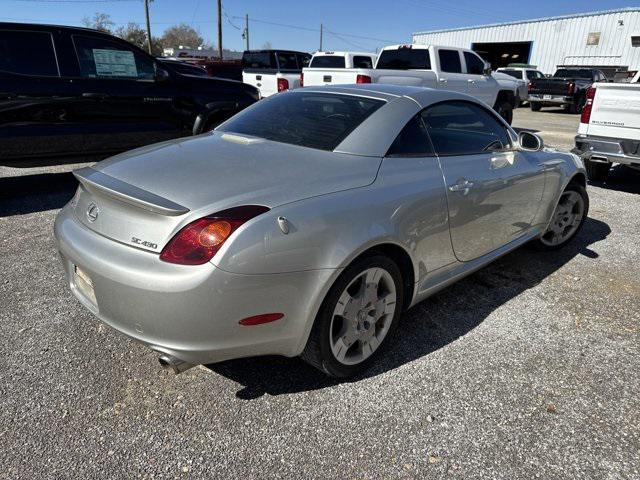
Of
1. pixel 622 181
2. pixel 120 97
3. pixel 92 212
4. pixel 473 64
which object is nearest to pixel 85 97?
pixel 120 97

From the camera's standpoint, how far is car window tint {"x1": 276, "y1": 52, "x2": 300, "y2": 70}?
1519cm

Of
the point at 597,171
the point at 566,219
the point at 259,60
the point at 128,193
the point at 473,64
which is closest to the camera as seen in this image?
the point at 128,193

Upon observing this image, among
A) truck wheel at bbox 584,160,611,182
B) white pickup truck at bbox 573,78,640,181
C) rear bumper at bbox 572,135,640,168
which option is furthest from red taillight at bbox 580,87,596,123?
truck wheel at bbox 584,160,611,182

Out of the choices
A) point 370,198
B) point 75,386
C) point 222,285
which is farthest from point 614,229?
point 75,386

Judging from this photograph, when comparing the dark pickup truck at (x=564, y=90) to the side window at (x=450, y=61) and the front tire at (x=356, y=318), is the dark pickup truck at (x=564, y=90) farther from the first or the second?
the front tire at (x=356, y=318)

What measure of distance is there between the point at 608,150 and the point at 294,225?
6.19 m

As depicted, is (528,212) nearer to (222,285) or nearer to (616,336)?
(616,336)

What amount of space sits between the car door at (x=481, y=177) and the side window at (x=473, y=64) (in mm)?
8935

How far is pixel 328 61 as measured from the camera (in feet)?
44.8

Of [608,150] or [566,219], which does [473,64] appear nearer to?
[608,150]

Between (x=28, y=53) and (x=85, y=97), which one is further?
(x=85, y=97)

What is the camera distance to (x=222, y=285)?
6.48 ft

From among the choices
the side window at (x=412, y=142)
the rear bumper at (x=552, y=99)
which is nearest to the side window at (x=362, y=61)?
Result: the rear bumper at (x=552, y=99)

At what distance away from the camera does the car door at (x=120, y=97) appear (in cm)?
575
